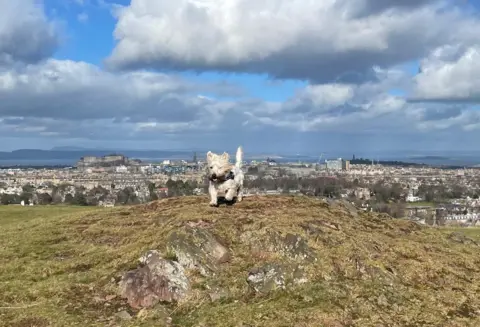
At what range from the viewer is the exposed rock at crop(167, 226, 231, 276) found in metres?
10.8

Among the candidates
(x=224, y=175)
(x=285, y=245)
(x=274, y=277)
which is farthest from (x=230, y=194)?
(x=274, y=277)

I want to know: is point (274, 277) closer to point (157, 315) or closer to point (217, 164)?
point (157, 315)

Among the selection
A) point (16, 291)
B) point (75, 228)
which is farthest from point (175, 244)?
point (75, 228)

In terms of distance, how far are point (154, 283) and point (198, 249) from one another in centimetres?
144

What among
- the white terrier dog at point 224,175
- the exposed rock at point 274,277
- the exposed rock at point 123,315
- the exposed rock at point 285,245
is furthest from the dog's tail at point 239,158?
the exposed rock at point 123,315

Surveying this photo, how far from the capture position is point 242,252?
1169 centimetres

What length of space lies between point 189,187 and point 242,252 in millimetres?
37951

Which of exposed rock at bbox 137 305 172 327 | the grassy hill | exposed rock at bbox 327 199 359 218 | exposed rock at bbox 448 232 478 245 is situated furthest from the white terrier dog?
exposed rock at bbox 448 232 478 245

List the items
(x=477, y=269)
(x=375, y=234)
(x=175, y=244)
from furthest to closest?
(x=375, y=234)
(x=477, y=269)
(x=175, y=244)

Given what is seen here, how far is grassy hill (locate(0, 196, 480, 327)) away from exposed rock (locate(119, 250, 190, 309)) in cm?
18

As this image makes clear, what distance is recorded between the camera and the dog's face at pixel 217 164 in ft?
47.4

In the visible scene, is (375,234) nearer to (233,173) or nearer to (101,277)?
(233,173)

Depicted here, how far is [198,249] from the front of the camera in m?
11.2

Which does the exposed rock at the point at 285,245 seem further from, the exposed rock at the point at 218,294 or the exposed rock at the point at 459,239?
the exposed rock at the point at 459,239
